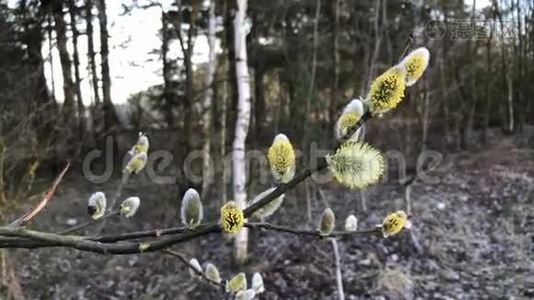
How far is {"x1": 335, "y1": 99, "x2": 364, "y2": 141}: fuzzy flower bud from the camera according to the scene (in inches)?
28.8

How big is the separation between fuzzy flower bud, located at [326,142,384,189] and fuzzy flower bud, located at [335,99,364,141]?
1 centimetres

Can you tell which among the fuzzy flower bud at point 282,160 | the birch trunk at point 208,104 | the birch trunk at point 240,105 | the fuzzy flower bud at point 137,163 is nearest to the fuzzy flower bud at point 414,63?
the fuzzy flower bud at point 282,160

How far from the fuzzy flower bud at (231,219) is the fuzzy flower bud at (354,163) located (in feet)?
0.43

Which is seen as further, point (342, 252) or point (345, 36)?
point (345, 36)

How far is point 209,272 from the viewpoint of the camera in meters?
1.22

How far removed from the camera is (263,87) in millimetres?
9273

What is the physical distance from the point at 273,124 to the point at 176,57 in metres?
1.61

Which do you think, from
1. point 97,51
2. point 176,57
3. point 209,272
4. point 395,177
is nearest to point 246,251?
point 97,51

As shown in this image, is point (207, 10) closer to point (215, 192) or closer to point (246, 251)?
point (215, 192)

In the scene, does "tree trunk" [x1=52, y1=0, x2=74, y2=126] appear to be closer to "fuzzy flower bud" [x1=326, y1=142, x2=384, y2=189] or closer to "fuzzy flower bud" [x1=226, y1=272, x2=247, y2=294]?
"fuzzy flower bud" [x1=226, y1=272, x2=247, y2=294]

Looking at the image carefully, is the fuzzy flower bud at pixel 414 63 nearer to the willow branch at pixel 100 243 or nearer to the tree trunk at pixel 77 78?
the willow branch at pixel 100 243

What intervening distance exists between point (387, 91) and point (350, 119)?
0.18 ft

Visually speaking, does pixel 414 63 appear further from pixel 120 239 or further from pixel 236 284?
pixel 236 284

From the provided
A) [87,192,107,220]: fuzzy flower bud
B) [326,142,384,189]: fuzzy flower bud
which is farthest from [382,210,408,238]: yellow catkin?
[87,192,107,220]: fuzzy flower bud
